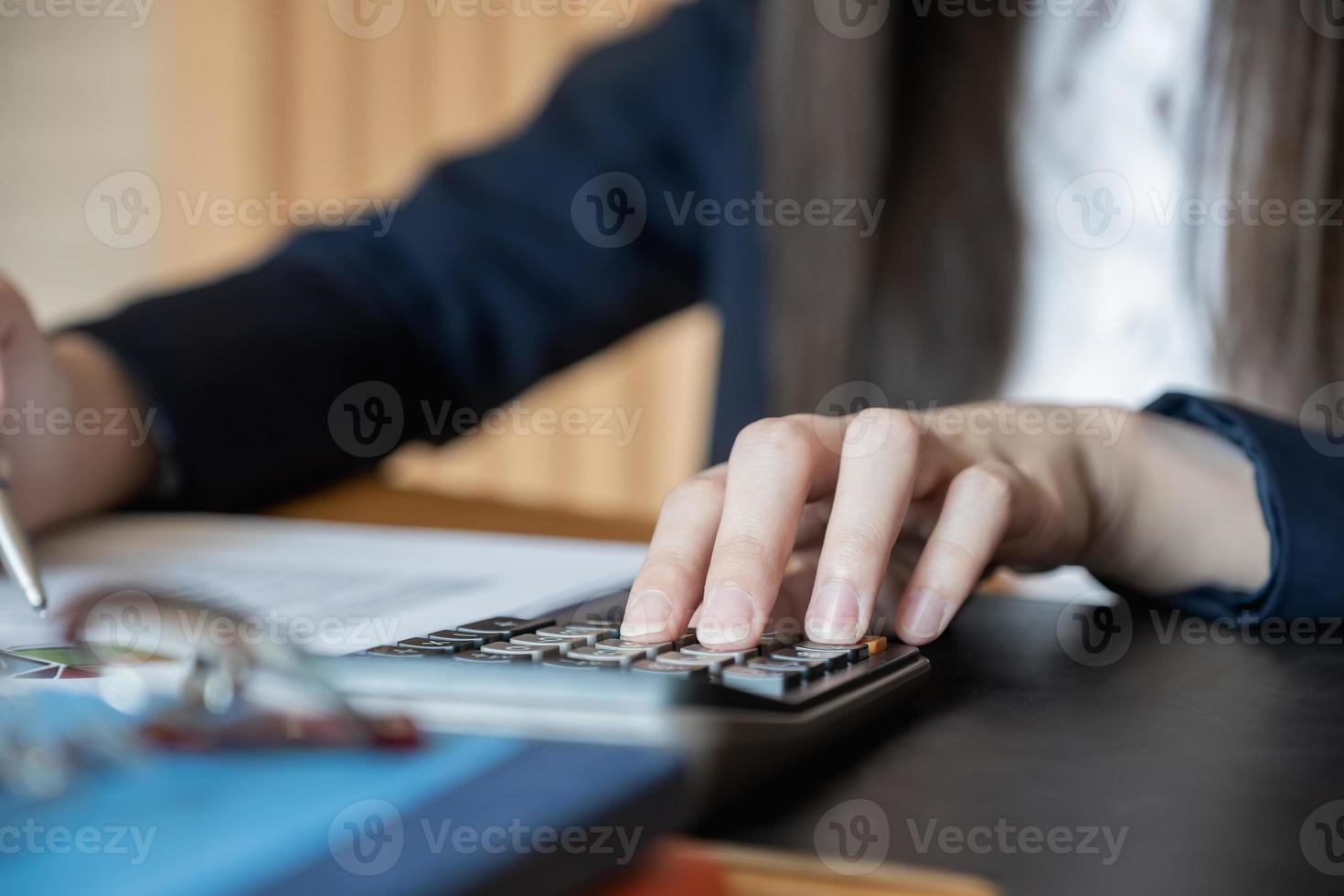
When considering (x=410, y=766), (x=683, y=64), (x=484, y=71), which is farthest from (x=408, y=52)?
(x=410, y=766)

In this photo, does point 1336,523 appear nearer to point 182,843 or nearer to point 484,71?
point 182,843

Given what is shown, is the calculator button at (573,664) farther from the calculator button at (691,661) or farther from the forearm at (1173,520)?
the forearm at (1173,520)

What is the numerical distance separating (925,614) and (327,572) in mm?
288

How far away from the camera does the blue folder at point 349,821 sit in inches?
7.6

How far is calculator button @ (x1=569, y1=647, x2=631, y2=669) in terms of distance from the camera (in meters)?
0.33

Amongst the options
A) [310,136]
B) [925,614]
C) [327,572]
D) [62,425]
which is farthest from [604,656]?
[310,136]

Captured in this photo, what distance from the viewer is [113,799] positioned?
22 cm

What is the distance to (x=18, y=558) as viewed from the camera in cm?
52

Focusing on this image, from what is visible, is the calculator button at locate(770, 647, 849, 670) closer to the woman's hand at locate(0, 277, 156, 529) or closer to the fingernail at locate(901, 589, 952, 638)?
the fingernail at locate(901, 589, 952, 638)

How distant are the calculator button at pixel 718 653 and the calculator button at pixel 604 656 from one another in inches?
0.7

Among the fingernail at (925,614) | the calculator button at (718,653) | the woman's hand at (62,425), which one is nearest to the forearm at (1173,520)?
the fingernail at (925,614)

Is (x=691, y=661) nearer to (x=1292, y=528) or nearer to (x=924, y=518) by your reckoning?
(x=924, y=518)

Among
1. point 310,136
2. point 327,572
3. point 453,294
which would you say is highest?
point 310,136

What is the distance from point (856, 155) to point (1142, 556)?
1.52 ft
